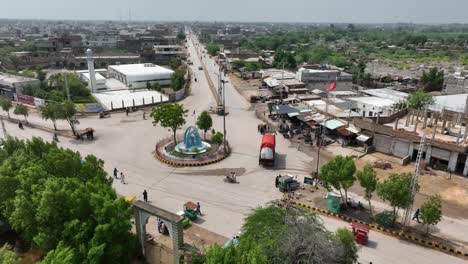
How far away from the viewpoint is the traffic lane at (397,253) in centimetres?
2092

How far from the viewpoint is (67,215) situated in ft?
61.5

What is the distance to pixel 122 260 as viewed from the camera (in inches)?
727

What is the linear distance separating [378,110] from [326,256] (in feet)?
134

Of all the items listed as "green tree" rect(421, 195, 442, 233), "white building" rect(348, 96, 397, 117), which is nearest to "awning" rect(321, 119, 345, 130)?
"white building" rect(348, 96, 397, 117)

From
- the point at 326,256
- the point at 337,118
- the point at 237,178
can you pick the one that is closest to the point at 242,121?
the point at 337,118

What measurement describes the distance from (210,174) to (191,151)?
495cm

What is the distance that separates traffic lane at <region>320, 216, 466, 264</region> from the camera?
20.9 meters

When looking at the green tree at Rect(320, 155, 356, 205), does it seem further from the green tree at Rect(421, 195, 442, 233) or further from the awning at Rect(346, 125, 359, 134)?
the awning at Rect(346, 125, 359, 134)

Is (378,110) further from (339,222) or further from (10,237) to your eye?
(10,237)

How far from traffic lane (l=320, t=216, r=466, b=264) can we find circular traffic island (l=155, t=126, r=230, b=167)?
18.0 meters

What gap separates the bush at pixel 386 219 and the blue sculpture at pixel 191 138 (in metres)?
20.2

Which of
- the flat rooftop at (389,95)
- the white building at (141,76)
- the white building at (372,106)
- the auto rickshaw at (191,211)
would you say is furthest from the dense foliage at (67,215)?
the white building at (141,76)

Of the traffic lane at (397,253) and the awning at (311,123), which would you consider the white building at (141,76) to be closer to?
the awning at (311,123)

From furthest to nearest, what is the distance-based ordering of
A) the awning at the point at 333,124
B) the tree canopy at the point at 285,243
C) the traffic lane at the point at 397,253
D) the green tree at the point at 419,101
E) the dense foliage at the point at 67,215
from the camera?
the green tree at the point at 419,101 → the awning at the point at 333,124 → the traffic lane at the point at 397,253 → the dense foliage at the point at 67,215 → the tree canopy at the point at 285,243
